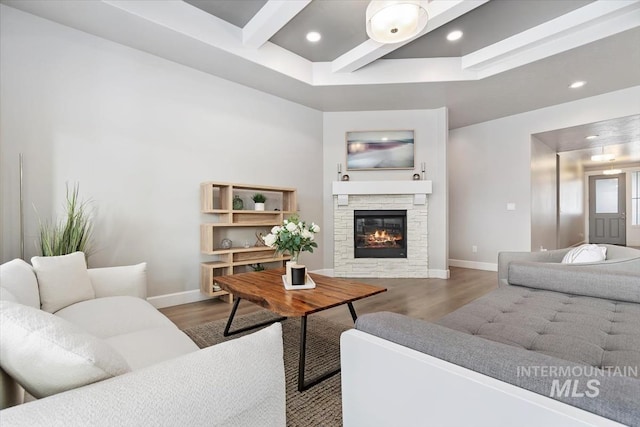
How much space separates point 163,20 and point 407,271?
14.5ft

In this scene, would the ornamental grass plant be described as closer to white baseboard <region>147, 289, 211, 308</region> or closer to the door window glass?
white baseboard <region>147, 289, 211, 308</region>

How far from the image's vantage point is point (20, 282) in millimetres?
1607

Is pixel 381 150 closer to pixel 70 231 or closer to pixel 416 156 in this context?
pixel 416 156

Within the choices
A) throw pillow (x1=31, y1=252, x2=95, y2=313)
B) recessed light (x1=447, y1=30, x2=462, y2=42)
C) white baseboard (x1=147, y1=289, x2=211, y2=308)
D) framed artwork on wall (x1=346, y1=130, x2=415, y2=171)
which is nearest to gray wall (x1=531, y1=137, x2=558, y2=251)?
framed artwork on wall (x1=346, y1=130, x2=415, y2=171)

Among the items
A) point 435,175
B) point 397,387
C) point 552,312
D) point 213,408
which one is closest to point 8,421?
point 213,408

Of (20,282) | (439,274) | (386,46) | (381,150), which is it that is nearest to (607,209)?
(439,274)

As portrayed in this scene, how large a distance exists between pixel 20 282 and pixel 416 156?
15.7 ft

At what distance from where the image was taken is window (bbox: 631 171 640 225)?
9.05 meters

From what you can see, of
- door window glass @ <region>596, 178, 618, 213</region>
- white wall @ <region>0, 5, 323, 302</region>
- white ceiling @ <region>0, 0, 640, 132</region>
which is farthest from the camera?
door window glass @ <region>596, 178, 618, 213</region>

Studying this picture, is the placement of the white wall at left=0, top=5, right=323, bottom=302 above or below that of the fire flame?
above

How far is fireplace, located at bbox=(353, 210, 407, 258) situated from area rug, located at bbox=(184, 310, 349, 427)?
2396 mm

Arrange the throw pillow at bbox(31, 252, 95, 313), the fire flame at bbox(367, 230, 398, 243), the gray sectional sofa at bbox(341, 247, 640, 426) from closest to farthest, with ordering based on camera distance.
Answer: the gray sectional sofa at bbox(341, 247, 640, 426), the throw pillow at bbox(31, 252, 95, 313), the fire flame at bbox(367, 230, 398, 243)

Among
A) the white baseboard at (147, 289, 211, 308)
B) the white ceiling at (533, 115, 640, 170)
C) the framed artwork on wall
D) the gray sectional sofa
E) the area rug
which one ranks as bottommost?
the area rug

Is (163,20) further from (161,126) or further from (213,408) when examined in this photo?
(213,408)
